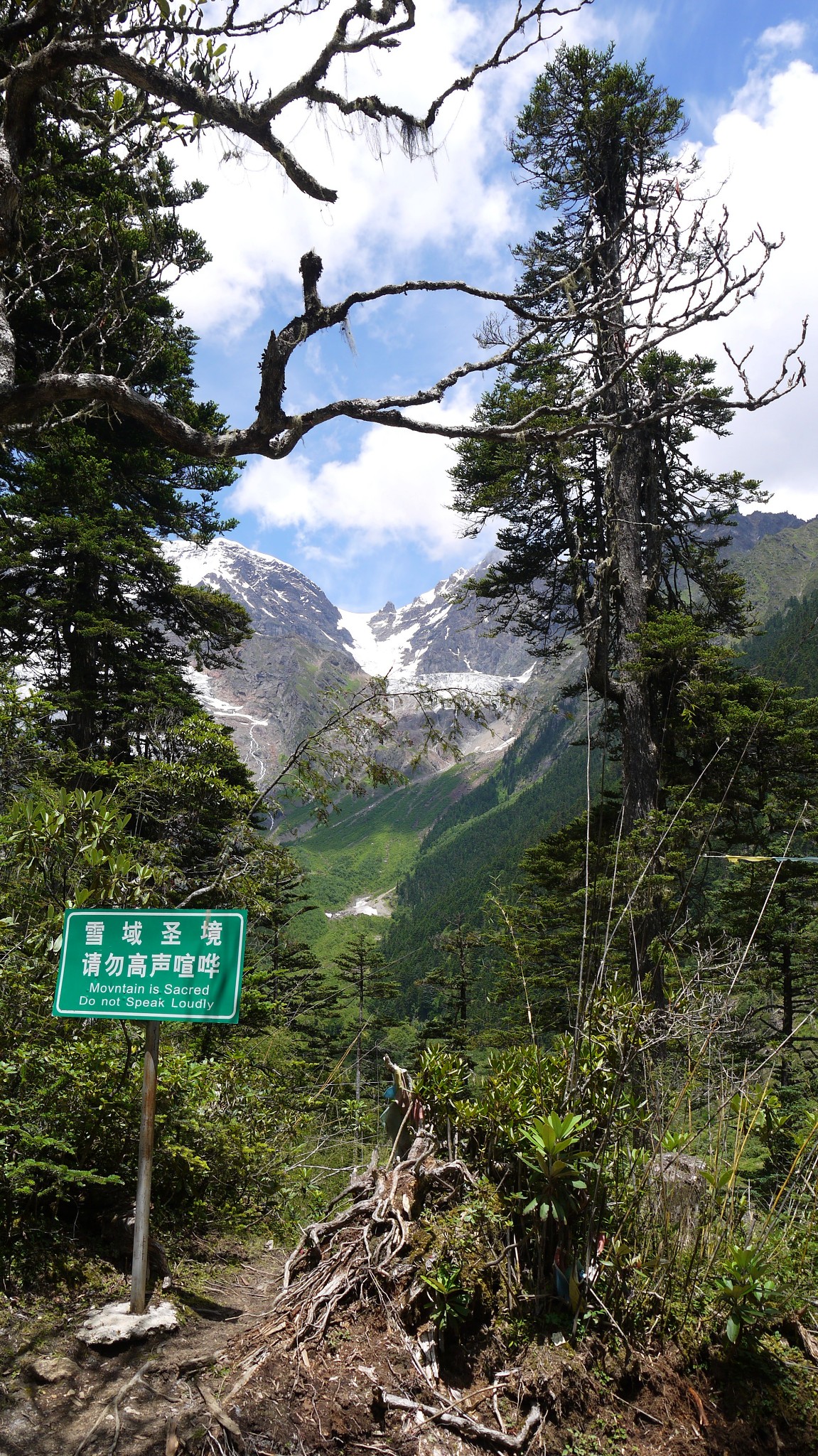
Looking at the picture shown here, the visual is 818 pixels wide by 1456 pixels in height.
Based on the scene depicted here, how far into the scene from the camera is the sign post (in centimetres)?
299

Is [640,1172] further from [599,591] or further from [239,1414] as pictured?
[599,591]

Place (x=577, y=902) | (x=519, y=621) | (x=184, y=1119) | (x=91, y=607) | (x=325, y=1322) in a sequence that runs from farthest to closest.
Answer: (x=519, y=621), (x=91, y=607), (x=577, y=902), (x=184, y=1119), (x=325, y=1322)

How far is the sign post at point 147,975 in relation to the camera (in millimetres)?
2986

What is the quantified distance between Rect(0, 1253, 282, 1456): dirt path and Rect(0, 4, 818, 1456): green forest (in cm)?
8

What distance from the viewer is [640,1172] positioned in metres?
3.02

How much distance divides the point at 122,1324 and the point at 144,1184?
1.79 ft

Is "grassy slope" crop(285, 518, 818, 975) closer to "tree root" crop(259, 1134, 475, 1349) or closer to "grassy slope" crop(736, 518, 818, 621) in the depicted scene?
"grassy slope" crop(736, 518, 818, 621)

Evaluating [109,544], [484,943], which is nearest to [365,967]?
[484,943]

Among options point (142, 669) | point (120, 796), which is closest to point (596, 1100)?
point (120, 796)

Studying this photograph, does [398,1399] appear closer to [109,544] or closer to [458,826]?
[109,544]

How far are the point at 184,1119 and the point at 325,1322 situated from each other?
1733mm

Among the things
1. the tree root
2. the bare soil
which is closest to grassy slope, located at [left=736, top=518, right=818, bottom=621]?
the tree root

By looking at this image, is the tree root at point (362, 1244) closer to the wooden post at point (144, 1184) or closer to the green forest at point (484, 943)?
the green forest at point (484, 943)

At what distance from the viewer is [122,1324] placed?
3012mm
